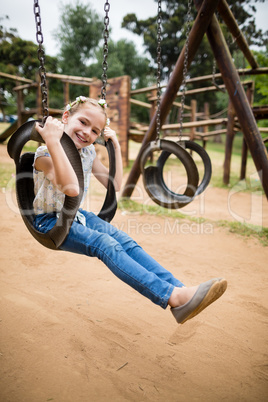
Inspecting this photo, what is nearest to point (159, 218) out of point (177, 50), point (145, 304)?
point (145, 304)

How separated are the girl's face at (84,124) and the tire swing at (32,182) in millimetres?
256

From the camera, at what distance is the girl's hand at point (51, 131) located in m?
1.38

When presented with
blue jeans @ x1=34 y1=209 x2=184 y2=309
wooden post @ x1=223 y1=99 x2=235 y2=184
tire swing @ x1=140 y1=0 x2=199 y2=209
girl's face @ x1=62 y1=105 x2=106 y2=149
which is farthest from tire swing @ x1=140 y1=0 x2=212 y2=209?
wooden post @ x1=223 y1=99 x2=235 y2=184

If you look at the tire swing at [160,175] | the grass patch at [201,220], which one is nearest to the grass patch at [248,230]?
the grass patch at [201,220]

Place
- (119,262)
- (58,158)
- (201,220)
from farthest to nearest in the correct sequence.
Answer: (201,220) < (119,262) < (58,158)

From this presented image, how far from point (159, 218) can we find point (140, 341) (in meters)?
2.69

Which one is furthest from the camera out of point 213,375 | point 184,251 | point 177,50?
point 177,50

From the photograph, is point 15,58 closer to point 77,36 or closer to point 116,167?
point 77,36

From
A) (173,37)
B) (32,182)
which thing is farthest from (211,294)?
(173,37)

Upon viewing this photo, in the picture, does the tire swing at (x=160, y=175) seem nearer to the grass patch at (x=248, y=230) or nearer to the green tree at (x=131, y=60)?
the grass patch at (x=248, y=230)

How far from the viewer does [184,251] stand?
10.5 feet

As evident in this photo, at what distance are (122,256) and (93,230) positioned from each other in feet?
0.85

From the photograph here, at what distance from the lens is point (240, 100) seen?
3398 mm

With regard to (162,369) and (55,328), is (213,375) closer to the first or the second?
(162,369)
